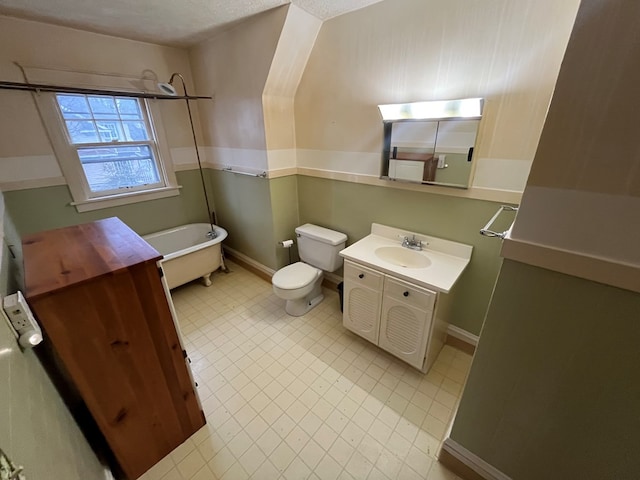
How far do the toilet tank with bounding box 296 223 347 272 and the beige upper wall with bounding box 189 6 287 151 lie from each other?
887mm

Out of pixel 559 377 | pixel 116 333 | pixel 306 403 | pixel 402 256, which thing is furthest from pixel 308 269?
pixel 559 377

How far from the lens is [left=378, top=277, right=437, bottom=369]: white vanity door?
5.07ft

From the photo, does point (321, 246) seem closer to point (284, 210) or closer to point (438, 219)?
point (284, 210)

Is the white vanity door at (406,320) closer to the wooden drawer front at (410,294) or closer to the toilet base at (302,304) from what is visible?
the wooden drawer front at (410,294)

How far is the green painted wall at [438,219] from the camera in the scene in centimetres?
164

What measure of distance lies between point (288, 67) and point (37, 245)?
6.40 ft

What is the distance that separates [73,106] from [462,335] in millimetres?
3689

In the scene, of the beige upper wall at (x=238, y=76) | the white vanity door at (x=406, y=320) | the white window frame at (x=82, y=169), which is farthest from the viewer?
the white window frame at (x=82, y=169)

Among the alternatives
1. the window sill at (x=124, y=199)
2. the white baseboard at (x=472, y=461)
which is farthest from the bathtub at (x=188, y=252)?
the white baseboard at (x=472, y=461)

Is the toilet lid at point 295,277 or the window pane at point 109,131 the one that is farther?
the window pane at point 109,131

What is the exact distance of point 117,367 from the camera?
1110 mm

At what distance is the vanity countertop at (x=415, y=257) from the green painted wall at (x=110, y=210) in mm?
2183

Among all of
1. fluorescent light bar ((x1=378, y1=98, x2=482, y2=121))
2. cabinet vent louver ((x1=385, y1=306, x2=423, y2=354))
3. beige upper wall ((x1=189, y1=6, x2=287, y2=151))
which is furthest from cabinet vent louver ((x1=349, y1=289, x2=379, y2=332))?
beige upper wall ((x1=189, y1=6, x2=287, y2=151))

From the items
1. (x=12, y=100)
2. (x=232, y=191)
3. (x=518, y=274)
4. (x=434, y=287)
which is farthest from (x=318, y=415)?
(x=12, y=100)
